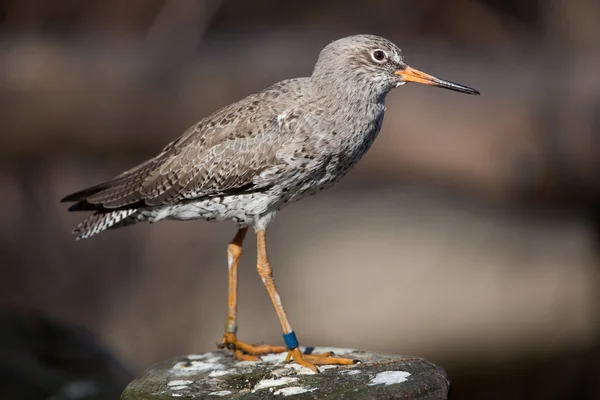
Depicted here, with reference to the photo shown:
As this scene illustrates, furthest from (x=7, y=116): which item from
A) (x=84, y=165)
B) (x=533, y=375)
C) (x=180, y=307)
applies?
(x=533, y=375)

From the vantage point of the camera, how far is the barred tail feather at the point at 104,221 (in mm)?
5930

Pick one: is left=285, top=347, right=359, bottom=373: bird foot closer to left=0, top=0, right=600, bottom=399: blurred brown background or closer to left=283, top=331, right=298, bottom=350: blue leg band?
left=283, top=331, right=298, bottom=350: blue leg band

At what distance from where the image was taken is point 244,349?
5.69 metres

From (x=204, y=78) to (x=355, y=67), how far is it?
6.28 meters

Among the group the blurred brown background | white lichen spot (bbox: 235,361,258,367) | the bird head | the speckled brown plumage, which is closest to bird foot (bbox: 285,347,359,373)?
white lichen spot (bbox: 235,361,258,367)

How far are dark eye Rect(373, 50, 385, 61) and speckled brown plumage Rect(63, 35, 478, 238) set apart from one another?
18 millimetres

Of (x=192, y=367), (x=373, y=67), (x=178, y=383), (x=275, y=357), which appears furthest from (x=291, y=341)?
(x=373, y=67)

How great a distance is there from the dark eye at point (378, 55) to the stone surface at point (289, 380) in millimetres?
1749

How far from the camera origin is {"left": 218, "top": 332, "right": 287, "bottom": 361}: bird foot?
5570 mm

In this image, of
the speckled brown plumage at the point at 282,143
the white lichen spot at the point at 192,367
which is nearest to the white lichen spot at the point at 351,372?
the white lichen spot at the point at 192,367

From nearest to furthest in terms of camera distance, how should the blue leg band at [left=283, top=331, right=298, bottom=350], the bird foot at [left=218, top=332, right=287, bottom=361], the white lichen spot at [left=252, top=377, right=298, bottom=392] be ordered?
the white lichen spot at [left=252, top=377, right=298, bottom=392] < the blue leg band at [left=283, top=331, right=298, bottom=350] < the bird foot at [left=218, top=332, right=287, bottom=361]

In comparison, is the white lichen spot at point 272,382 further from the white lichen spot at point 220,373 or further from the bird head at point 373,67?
the bird head at point 373,67

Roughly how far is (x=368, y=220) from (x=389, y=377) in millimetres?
5503

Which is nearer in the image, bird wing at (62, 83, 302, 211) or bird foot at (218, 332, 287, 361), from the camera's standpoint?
bird wing at (62, 83, 302, 211)
